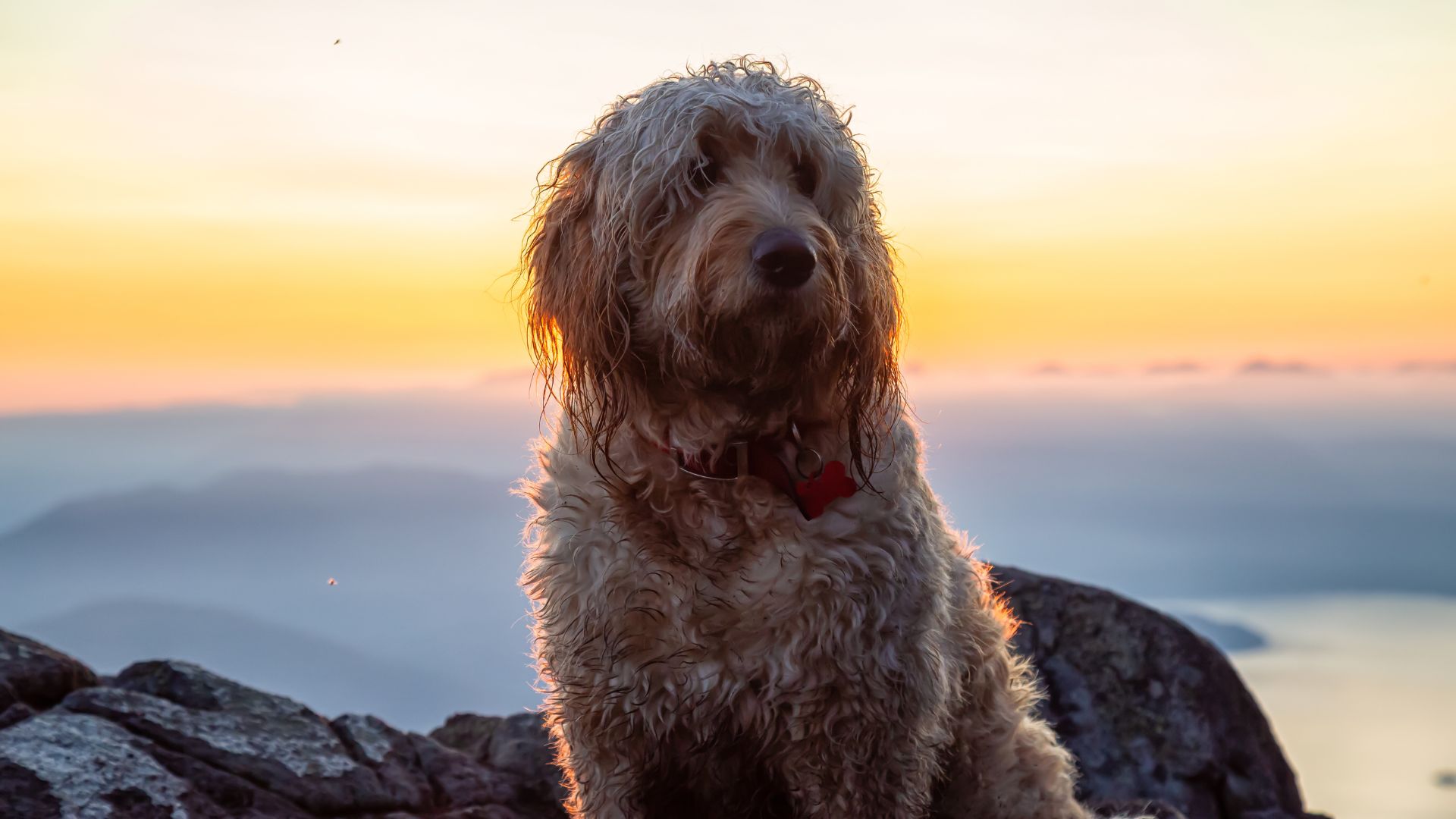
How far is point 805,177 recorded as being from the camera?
4172mm

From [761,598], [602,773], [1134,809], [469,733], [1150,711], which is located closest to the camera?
[761,598]

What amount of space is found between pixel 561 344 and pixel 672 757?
1.51 metres

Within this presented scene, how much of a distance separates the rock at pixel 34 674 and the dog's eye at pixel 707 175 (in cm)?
374

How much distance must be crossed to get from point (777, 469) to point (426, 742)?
3050mm

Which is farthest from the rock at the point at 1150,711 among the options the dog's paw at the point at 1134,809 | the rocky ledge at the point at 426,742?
the dog's paw at the point at 1134,809

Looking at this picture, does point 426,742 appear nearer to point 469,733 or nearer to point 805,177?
point 469,733

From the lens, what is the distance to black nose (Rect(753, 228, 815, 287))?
3.65m

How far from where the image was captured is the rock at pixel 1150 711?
257 inches

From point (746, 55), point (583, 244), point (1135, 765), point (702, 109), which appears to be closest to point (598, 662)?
point (583, 244)

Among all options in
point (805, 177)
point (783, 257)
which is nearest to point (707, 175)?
point (805, 177)

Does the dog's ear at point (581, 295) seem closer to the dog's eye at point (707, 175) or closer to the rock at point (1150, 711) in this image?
the dog's eye at point (707, 175)

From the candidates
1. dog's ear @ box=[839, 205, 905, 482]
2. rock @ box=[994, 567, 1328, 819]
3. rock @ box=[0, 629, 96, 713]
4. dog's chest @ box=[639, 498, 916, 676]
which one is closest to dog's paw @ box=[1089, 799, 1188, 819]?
rock @ box=[994, 567, 1328, 819]

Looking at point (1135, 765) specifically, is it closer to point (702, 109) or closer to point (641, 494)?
point (641, 494)

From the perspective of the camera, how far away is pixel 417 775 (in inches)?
231
